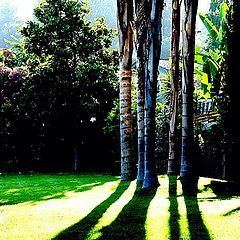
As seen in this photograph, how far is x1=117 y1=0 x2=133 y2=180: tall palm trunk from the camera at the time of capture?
1268 cm

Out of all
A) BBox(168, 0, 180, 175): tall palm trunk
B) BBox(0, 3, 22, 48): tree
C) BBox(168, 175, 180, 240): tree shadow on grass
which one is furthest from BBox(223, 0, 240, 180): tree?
BBox(0, 3, 22, 48): tree

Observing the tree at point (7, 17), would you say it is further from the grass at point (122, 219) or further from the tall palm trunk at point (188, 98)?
the grass at point (122, 219)

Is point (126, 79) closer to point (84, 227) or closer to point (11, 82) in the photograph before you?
point (84, 227)

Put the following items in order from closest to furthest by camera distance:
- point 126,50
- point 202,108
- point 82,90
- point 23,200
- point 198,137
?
point 23,200, point 126,50, point 198,137, point 202,108, point 82,90

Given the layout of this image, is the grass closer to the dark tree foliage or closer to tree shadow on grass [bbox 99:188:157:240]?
tree shadow on grass [bbox 99:188:157:240]

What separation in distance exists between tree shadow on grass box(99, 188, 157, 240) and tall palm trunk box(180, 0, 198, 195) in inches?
115

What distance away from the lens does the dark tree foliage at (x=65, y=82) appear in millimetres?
22281

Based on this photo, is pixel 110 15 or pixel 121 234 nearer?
pixel 121 234

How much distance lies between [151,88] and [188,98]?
153 centimetres

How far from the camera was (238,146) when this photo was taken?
13227 mm

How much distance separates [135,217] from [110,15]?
81.6 meters

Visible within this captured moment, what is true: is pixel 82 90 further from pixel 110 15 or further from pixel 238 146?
pixel 110 15

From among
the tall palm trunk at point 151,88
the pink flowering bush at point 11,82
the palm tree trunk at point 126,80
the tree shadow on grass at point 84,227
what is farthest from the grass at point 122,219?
the pink flowering bush at point 11,82

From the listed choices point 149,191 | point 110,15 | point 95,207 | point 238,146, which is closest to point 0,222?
point 95,207
